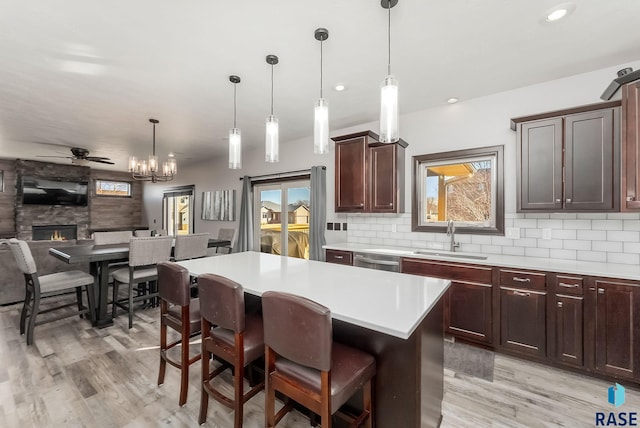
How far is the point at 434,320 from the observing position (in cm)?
151

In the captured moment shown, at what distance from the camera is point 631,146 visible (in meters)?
2.11

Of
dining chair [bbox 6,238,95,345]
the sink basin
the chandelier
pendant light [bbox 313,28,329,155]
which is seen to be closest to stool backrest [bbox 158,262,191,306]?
pendant light [bbox 313,28,329,155]

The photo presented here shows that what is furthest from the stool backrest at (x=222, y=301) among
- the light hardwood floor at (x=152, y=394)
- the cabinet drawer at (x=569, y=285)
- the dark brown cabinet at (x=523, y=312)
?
the cabinet drawer at (x=569, y=285)

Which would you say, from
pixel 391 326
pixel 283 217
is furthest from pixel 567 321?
pixel 283 217

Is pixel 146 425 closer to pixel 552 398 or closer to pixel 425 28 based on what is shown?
pixel 552 398

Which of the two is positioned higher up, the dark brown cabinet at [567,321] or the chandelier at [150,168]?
the chandelier at [150,168]

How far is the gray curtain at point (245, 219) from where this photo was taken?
5586 millimetres

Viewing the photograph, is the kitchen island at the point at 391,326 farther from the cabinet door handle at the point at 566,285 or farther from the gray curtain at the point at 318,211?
the gray curtain at the point at 318,211

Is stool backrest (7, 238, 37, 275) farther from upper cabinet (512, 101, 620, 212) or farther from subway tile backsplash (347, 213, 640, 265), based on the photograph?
upper cabinet (512, 101, 620, 212)

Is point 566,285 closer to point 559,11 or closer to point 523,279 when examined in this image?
point 523,279

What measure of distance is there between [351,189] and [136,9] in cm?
276

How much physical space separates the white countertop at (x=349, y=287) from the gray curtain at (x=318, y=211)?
1.88 metres

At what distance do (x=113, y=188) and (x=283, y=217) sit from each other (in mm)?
7060

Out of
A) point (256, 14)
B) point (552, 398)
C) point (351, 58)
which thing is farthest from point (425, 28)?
point (552, 398)
